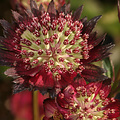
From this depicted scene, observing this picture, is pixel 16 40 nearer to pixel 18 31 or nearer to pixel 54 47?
pixel 18 31

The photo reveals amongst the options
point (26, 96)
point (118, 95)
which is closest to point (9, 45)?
point (118, 95)

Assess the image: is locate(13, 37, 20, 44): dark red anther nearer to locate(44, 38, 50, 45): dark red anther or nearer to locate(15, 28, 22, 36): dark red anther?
locate(15, 28, 22, 36): dark red anther

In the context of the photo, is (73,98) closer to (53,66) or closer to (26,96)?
(53,66)

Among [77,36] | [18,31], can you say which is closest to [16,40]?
[18,31]

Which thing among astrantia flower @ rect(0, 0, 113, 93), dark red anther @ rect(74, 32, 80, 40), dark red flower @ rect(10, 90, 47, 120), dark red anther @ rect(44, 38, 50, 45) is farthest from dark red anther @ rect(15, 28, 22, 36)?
dark red flower @ rect(10, 90, 47, 120)

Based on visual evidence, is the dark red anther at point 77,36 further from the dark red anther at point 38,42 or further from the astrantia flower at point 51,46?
the dark red anther at point 38,42

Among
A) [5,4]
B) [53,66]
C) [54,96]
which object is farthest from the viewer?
[5,4]
